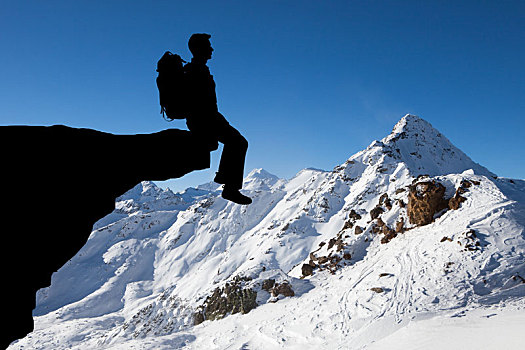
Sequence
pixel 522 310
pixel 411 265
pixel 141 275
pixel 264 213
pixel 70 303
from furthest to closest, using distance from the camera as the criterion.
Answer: pixel 264 213 → pixel 141 275 → pixel 70 303 → pixel 411 265 → pixel 522 310

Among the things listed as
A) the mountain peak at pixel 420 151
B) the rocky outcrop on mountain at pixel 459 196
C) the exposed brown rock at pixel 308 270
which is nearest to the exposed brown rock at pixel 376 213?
the rocky outcrop on mountain at pixel 459 196

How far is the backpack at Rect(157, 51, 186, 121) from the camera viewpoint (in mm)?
4340

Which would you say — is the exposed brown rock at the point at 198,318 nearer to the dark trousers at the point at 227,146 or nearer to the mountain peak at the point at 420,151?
the dark trousers at the point at 227,146

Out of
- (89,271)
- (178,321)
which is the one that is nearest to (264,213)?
(89,271)

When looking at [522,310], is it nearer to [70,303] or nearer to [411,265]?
[411,265]

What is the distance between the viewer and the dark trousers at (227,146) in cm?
459

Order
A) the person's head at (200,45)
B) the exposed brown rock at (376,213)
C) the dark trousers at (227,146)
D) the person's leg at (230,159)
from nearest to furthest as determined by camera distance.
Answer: the person's head at (200,45), the dark trousers at (227,146), the person's leg at (230,159), the exposed brown rock at (376,213)

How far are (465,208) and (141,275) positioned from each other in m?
113

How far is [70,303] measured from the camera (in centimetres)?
9994

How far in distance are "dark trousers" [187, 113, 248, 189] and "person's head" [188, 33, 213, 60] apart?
86 centimetres

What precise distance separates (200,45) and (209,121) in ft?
3.43

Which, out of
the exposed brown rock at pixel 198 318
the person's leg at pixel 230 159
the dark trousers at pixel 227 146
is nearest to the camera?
the dark trousers at pixel 227 146

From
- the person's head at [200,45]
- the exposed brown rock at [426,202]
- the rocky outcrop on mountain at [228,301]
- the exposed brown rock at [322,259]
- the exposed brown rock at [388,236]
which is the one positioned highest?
the person's head at [200,45]

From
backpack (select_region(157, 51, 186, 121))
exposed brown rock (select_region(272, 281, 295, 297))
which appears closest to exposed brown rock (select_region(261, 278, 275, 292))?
exposed brown rock (select_region(272, 281, 295, 297))
